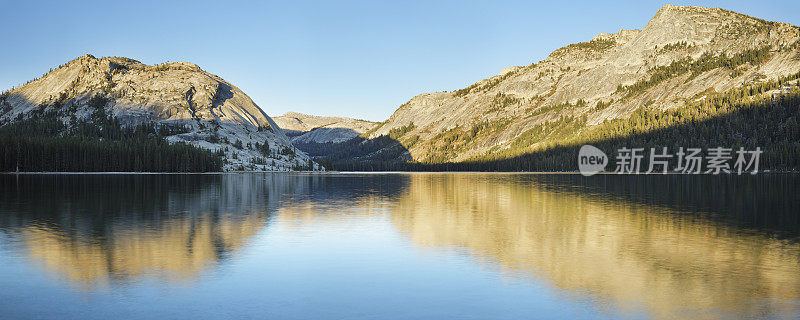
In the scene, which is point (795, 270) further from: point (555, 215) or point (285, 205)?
point (285, 205)

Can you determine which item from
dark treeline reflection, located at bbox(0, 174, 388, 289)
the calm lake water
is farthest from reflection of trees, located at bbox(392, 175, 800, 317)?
dark treeline reflection, located at bbox(0, 174, 388, 289)

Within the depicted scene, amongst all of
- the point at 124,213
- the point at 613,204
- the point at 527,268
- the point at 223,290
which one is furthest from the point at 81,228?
the point at 613,204

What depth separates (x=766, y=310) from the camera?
17156 millimetres

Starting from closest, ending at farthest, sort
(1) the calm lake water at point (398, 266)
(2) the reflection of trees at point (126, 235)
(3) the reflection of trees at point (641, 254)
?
(1) the calm lake water at point (398, 266), (3) the reflection of trees at point (641, 254), (2) the reflection of trees at point (126, 235)

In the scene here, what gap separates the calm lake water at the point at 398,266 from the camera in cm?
1772

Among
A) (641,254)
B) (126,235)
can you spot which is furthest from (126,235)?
(641,254)

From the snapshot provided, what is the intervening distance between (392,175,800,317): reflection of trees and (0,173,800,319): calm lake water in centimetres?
10

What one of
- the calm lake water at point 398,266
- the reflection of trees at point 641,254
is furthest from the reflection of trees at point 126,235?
the reflection of trees at point 641,254

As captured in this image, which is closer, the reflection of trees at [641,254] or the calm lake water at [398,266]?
the calm lake water at [398,266]

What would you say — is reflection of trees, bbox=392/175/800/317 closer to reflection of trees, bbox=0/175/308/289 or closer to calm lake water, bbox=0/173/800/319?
calm lake water, bbox=0/173/800/319

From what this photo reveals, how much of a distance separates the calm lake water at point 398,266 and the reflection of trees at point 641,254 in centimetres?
10

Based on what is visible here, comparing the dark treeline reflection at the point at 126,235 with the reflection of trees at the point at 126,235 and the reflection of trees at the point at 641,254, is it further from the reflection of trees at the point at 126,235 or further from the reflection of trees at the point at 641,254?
the reflection of trees at the point at 641,254

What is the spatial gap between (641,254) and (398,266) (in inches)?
536

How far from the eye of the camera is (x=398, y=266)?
25.3 m
